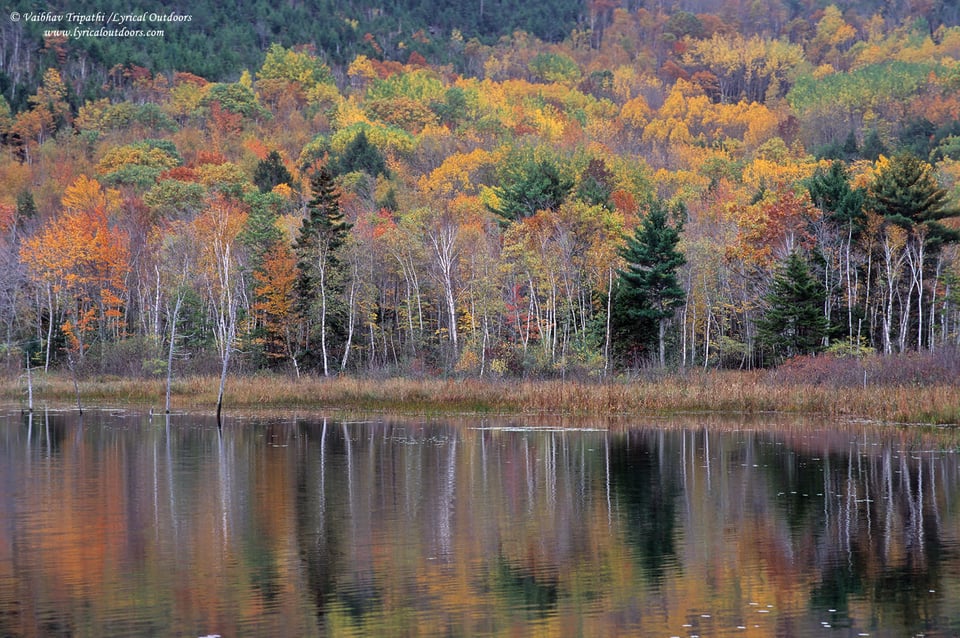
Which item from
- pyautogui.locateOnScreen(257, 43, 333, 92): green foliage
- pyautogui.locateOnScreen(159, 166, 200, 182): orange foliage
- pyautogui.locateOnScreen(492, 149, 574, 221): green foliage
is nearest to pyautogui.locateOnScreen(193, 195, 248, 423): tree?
pyautogui.locateOnScreen(492, 149, 574, 221): green foliage

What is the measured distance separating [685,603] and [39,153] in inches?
4385

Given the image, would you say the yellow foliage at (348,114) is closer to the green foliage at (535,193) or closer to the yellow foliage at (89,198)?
the yellow foliage at (89,198)

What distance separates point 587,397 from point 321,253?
72.3 feet

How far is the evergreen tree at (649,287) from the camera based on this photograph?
57.8 meters

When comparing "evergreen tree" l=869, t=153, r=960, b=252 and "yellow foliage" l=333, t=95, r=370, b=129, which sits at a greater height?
"yellow foliage" l=333, t=95, r=370, b=129

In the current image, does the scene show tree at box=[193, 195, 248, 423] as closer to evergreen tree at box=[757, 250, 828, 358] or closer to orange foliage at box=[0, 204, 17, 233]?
orange foliage at box=[0, 204, 17, 233]

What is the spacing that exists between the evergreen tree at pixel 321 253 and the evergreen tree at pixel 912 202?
2602 centimetres

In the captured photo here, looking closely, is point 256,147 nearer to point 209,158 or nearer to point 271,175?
point 209,158

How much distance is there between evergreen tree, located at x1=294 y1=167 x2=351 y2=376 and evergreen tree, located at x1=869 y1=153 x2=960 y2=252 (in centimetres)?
2602

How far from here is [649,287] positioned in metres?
58.7

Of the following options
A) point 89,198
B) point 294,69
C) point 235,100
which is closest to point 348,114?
point 235,100

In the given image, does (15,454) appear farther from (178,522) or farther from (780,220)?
(780,220)

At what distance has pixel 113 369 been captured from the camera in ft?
200

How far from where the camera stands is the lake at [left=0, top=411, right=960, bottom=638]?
15531 mm
